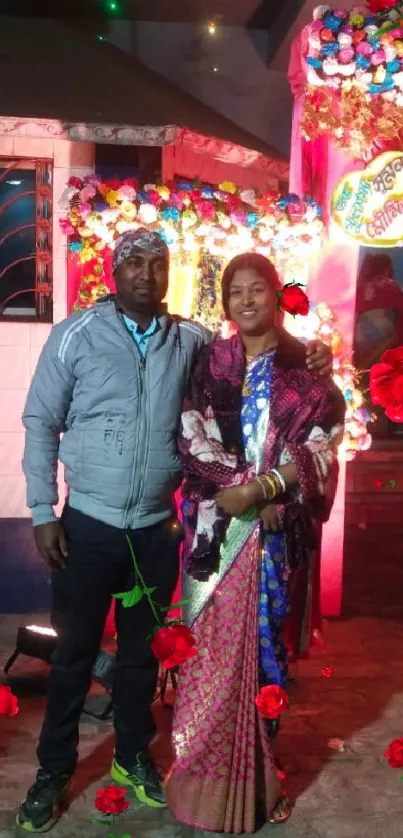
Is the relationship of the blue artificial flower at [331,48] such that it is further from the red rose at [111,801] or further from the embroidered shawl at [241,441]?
the red rose at [111,801]

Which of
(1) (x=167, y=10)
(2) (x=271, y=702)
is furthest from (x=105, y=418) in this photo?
(1) (x=167, y=10)

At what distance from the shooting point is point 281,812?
3.10 m

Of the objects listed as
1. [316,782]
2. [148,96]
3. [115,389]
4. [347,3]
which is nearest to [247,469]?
[115,389]

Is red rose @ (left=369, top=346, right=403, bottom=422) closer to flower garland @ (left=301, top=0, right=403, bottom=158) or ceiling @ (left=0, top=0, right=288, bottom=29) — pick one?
flower garland @ (left=301, top=0, right=403, bottom=158)

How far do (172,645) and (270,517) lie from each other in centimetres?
55

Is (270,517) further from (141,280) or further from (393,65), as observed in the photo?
(393,65)

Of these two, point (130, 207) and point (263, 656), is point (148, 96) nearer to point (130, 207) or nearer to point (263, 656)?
point (130, 207)

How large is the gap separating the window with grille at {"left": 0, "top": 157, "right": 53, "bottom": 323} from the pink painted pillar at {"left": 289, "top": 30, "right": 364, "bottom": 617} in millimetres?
1694

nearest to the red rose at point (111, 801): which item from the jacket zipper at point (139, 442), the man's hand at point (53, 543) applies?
the man's hand at point (53, 543)

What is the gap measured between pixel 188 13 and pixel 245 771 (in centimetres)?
688

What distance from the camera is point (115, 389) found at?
9.57 ft

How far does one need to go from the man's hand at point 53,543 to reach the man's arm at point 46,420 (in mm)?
31

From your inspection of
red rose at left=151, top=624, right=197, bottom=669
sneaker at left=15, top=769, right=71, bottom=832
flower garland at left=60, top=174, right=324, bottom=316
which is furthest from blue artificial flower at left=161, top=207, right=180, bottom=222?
sneaker at left=15, top=769, right=71, bottom=832

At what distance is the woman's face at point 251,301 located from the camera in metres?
2.90
